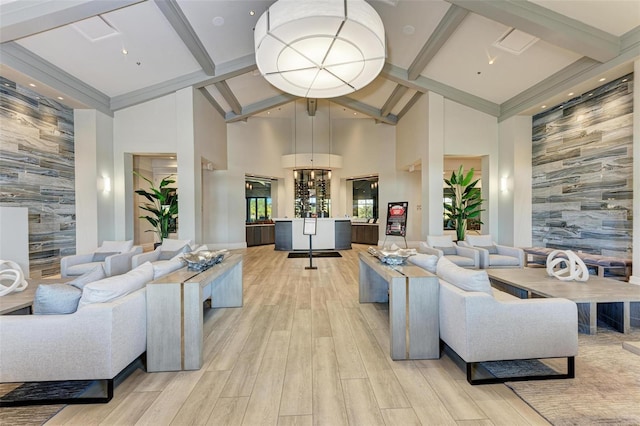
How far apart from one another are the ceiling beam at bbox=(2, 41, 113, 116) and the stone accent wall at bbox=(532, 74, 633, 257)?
1041 centimetres

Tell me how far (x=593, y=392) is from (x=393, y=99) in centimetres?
873

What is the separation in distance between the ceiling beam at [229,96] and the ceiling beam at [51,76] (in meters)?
2.73

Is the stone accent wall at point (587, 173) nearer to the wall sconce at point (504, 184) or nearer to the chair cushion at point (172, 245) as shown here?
the wall sconce at point (504, 184)

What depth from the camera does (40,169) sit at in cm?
574

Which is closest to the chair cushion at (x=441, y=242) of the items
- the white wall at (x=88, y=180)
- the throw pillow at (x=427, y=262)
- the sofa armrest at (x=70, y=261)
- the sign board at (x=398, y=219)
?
the sign board at (x=398, y=219)

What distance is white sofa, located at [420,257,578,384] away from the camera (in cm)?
229

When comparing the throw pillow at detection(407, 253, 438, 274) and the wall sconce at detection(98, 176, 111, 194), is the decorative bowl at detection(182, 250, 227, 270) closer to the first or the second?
the throw pillow at detection(407, 253, 438, 274)

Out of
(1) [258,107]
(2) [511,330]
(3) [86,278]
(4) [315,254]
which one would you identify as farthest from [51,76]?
(2) [511,330]

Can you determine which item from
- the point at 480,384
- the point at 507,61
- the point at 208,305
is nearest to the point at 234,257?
the point at 208,305

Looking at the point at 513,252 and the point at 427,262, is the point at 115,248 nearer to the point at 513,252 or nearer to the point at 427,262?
the point at 427,262

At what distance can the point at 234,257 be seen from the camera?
13.4 feet

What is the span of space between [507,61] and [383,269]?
5.84m

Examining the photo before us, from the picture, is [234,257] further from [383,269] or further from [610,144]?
[610,144]

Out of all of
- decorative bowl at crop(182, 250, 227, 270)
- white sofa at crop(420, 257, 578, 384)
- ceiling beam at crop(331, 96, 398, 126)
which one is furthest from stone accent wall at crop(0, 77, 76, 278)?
ceiling beam at crop(331, 96, 398, 126)
